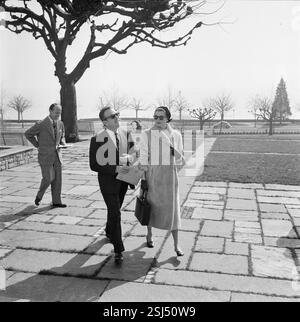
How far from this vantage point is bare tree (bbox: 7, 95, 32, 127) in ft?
182

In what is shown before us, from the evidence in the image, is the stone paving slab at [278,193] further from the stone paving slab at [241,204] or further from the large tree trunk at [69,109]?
the large tree trunk at [69,109]

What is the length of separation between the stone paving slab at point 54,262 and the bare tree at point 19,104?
177 ft

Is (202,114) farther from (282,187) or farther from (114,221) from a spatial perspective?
(114,221)

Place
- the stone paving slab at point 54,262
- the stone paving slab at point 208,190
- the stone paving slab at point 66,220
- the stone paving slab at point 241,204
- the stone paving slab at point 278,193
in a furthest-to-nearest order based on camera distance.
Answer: the stone paving slab at point 208,190 → the stone paving slab at point 278,193 → the stone paving slab at point 241,204 → the stone paving slab at point 66,220 → the stone paving slab at point 54,262

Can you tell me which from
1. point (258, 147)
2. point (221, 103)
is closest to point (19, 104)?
point (221, 103)

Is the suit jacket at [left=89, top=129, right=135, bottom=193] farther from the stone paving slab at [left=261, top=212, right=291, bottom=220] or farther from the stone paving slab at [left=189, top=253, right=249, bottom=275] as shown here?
the stone paving slab at [left=261, top=212, right=291, bottom=220]

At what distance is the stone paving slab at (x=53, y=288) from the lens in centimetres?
335

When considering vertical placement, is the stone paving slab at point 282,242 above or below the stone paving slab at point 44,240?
below

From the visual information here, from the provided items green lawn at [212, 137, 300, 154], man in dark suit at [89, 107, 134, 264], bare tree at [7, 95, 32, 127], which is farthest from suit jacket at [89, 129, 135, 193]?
bare tree at [7, 95, 32, 127]

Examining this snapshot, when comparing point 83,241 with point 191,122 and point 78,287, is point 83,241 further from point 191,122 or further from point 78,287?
point 191,122

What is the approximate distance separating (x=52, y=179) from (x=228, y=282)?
349 cm

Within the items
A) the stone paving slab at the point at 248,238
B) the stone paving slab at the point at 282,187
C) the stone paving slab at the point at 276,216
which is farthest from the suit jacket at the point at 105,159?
the stone paving slab at the point at 282,187

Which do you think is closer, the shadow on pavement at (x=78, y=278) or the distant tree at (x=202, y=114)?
the shadow on pavement at (x=78, y=278)
